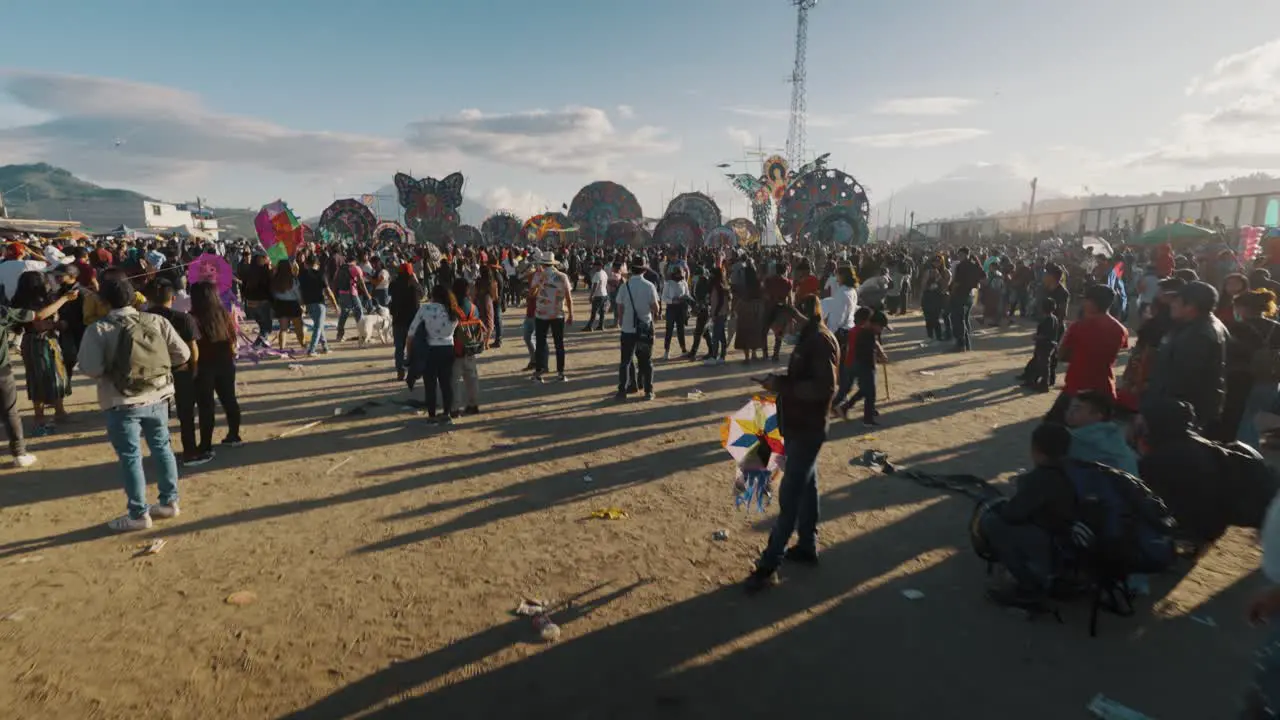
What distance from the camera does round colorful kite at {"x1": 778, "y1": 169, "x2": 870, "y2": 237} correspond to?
37.6 m

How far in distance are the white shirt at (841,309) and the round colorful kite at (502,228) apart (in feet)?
178

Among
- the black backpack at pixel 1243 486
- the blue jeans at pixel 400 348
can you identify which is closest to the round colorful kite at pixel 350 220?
the blue jeans at pixel 400 348

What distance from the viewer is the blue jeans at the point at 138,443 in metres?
4.36

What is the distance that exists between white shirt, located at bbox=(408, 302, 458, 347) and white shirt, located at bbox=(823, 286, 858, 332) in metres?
4.88

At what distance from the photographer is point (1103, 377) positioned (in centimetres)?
532

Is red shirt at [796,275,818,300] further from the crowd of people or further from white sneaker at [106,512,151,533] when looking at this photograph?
white sneaker at [106,512,151,533]

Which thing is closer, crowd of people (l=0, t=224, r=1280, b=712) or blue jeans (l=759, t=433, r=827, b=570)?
crowd of people (l=0, t=224, r=1280, b=712)

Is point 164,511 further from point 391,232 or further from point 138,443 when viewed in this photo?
point 391,232

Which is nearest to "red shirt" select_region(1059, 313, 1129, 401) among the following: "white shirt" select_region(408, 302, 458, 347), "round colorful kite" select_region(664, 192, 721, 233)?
"white shirt" select_region(408, 302, 458, 347)

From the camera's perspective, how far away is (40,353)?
6.52m

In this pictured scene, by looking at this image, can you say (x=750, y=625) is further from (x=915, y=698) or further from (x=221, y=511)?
(x=221, y=511)

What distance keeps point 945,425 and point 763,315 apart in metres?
3.84

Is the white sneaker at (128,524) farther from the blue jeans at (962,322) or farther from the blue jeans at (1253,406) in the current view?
the blue jeans at (962,322)

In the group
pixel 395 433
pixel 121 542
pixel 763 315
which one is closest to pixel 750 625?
pixel 121 542
